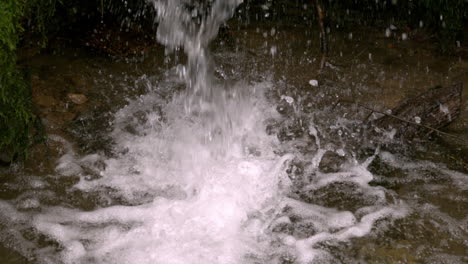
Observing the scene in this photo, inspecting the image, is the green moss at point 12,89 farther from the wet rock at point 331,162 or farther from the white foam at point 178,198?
the wet rock at point 331,162

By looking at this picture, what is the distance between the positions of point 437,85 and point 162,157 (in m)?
Result: 2.37

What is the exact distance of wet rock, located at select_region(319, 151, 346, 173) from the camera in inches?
131

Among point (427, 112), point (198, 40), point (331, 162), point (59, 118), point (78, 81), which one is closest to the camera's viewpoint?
point (331, 162)

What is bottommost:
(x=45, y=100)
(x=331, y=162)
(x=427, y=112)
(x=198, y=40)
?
(x=331, y=162)

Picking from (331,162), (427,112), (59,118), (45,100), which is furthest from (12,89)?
(427,112)

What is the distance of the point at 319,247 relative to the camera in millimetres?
2707

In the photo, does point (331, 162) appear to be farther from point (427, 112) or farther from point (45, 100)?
point (45, 100)

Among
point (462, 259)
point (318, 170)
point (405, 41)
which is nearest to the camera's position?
point (462, 259)

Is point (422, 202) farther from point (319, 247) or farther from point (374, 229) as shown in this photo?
point (319, 247)

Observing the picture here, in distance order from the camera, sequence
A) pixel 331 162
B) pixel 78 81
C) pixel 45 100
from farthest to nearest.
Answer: pixel 78 81 < pixel 45 100 < pixel 331 162

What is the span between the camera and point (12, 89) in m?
2.87

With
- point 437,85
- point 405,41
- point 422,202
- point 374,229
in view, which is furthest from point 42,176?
point 405,41

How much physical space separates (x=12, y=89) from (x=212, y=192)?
1350 millimetres

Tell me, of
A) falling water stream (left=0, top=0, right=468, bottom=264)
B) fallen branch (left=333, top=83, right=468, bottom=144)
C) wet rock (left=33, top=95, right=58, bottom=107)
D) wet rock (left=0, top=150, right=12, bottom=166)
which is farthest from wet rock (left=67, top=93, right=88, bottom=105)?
fallen branch (left=333, top=83, right=468, bottom=144)
